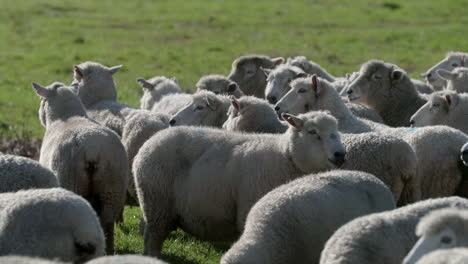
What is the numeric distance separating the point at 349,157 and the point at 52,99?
Answer: 3.54m

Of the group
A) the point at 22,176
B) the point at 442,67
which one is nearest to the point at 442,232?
the point at 22,176

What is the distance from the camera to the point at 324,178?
6.71 metres

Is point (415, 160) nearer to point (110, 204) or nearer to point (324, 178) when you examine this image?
point (324, 178)

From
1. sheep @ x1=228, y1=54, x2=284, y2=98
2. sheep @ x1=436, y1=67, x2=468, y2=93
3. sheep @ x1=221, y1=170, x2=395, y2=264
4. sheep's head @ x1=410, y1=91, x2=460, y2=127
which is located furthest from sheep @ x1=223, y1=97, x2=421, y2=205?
sheep @ x1=228, y1=54, x2=284, y2=98

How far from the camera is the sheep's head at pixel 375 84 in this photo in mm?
11781

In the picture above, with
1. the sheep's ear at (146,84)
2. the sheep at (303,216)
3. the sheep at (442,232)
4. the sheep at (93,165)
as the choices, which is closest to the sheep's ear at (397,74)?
the sheep's ear at (146,84)

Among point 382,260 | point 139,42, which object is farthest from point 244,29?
point 382,260

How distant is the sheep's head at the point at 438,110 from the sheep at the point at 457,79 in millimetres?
1702

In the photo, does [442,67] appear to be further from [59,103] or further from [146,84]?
[59,103]

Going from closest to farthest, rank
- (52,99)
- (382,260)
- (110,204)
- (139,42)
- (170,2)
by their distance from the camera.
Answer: (382,260), (110,204), (52,99), (139,42), (170,2)

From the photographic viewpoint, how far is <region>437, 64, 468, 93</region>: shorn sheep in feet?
38.9

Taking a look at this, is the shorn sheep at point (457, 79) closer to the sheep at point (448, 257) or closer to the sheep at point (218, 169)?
the sheep at point (218, 169)

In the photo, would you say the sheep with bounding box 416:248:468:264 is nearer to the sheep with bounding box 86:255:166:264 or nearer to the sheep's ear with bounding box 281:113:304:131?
the sheep with bounding box 86:255:166:264

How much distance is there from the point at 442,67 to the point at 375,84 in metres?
2.52
